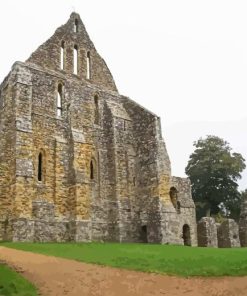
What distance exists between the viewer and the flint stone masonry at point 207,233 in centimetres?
3303

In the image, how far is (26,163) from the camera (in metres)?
24.0

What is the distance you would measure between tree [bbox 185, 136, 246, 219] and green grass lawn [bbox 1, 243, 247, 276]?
2862cm

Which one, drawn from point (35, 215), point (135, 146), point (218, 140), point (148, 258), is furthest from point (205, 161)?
point (148, 258)

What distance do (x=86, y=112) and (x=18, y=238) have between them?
10.5 metres

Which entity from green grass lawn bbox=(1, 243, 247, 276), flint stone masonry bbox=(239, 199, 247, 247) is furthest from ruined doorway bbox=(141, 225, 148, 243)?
flint stone masonry bbox=(239, 199, 247, 247)

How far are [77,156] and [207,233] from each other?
40.9 ft

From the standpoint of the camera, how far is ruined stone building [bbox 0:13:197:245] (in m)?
24.3

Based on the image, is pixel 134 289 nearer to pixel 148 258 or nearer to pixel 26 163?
pixel 148 258

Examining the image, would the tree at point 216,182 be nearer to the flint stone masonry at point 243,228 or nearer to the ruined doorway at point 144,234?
the flint stone masonry at point 243,228

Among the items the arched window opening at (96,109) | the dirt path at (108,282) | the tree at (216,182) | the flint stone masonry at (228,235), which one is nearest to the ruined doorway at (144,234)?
the arched window opening at (96,109)

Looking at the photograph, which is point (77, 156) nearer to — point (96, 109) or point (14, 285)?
point (96, 109)

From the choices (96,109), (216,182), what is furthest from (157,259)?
(216,182)

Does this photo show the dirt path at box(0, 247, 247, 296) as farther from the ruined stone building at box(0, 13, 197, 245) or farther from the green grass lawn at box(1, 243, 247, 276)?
the ruined stone building at box(0, 13, 197, 245)

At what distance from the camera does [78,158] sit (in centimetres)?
2688
